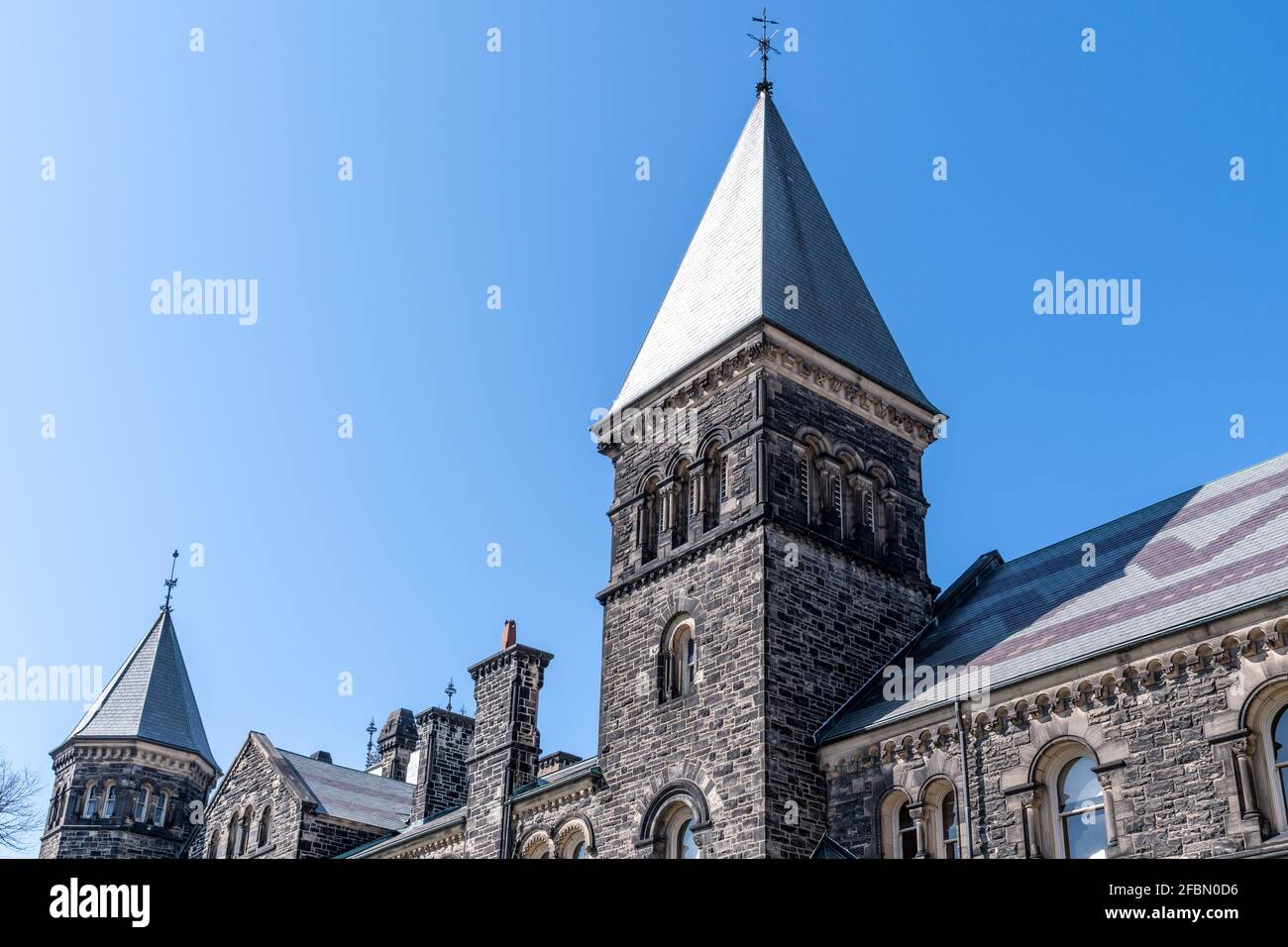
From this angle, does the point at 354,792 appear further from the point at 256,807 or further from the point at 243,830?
the point at 243,830

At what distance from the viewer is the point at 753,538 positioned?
23891mm

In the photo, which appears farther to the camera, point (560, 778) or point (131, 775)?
point (131, 775)

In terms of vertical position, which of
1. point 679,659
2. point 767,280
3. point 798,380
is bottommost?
point 679,659

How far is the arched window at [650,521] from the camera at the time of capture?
2656 cm

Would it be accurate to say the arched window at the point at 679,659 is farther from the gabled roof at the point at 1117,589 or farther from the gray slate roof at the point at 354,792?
the gray slate roof at the point at 354,792

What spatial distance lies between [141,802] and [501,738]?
21747 mm

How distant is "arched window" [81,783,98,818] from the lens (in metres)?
43.8

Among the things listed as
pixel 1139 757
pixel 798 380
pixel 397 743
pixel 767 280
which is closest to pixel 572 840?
pixel 798 380

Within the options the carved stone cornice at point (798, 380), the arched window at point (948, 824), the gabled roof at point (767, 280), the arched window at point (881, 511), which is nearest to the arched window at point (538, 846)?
the carved stone cornice at point (798, 380)

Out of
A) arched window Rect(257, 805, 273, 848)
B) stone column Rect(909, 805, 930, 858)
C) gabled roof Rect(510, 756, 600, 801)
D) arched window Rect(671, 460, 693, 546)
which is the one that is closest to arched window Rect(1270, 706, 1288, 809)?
stone column Rect(909, 805, 930, 858)

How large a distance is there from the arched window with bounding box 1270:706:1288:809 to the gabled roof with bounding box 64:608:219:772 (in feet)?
126
